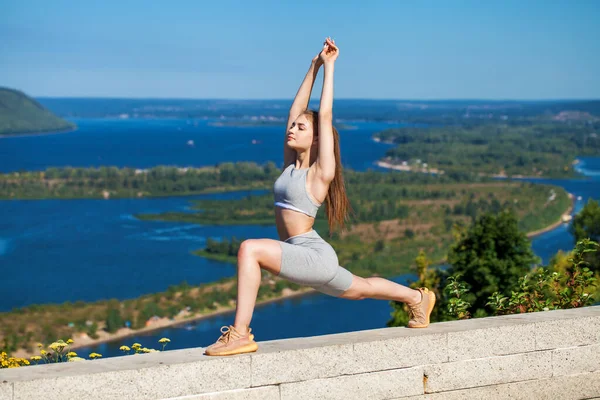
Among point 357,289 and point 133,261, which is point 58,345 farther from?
point 133,261

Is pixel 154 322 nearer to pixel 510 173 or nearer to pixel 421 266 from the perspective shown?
pixel 421 266

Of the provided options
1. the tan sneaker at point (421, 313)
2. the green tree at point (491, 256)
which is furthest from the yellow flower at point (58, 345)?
the green tree at point (491, 256)

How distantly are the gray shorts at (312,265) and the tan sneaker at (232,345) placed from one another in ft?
1.13

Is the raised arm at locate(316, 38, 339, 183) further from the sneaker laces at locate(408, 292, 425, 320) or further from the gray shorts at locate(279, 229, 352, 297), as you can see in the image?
the sneaker laces at locate(408, 292, 425, 320)

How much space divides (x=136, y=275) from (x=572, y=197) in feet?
141

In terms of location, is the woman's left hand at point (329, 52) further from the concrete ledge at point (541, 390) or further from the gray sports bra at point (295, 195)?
the concrete ledge at point (541, 390)

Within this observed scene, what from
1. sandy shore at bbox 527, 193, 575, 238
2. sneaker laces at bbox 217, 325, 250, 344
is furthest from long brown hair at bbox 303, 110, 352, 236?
sandy shore at bbox 527, 193, 575, 238

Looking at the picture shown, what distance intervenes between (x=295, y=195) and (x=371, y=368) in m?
0.85

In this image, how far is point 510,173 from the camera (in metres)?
104

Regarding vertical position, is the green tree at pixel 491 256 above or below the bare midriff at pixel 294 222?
below

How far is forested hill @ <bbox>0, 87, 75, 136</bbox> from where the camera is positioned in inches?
6565

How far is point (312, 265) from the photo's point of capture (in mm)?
3943

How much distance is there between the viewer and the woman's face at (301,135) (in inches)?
166

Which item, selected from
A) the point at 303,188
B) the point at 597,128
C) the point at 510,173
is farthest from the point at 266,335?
the point at 597,128
